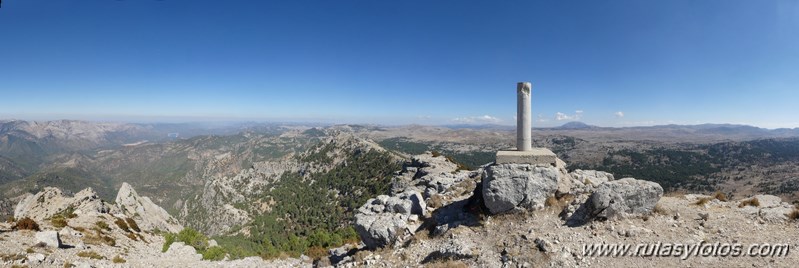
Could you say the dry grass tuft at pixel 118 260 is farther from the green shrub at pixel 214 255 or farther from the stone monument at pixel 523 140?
the stone monument at pixel 523 140

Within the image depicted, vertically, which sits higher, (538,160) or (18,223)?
(538,160)

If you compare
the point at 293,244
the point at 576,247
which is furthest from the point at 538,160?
the point at 293,244

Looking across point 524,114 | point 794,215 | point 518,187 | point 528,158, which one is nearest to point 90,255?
point 518,187

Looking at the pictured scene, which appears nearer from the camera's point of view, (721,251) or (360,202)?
(721,251)

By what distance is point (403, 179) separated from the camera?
6031cm

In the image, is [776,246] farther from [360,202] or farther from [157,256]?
[360,202]

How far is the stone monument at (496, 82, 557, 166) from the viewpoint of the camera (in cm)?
2316

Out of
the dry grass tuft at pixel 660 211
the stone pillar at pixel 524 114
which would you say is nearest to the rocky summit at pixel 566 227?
the dry grass tuft at pixel 660 211

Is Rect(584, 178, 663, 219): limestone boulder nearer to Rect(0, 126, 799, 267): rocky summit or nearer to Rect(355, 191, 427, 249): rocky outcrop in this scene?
Rect(0, 126, 799, 267): rocky summit

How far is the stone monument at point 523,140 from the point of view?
2316cm

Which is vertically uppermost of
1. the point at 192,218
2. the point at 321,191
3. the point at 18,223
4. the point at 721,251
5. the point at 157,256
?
the point at 721,251

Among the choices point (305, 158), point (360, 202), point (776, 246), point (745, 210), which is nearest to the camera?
point (776, 246)

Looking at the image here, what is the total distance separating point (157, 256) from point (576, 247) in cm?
3383

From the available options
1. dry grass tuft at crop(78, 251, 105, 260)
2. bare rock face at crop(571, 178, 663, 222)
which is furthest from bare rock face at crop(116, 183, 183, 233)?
bare rock face at crop(571, 178, 663, 222)
